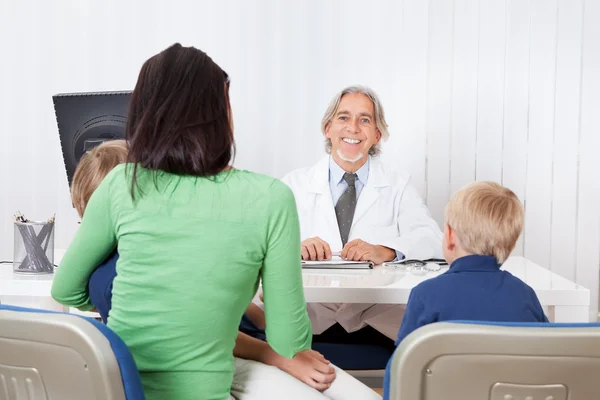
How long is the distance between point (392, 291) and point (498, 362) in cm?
80

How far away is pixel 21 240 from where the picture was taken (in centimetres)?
224

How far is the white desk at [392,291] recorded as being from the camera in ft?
6.36

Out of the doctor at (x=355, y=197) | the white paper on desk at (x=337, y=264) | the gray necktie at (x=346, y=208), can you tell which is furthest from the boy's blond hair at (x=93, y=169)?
the gray necktie at (x=346, y=208)

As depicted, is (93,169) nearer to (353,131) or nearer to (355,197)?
(355,197)

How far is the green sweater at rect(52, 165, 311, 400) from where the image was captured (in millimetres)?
1345

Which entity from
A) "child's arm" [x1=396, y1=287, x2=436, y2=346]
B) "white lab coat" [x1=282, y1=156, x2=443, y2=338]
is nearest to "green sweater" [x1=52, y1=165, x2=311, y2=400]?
"child's arm" [x1=396, y1=287, x2=436, y2=346]

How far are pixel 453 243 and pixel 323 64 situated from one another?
97.4 inches

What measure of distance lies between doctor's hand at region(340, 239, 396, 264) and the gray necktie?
22.4 inches

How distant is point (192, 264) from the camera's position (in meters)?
1.34

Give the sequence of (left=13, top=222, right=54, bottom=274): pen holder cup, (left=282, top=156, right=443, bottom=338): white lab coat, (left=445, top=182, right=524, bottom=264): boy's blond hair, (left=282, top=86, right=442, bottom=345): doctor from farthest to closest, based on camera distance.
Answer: (left=282, top=156, right=443, bottom=338): white lab coat → (left=282, top=86, right=442, bottom=345): doctor → (left=13, top=222, right=54, bottom=274): pen holder cup → (left=445, top=182, right=524, bottom=264): boy's blond hair

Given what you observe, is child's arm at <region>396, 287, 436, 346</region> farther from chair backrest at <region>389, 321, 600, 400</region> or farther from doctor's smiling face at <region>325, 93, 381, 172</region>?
doctor's smiling face at <region>325, 93, 381, 172</region>

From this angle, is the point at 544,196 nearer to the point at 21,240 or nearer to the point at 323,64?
the point at 323,64

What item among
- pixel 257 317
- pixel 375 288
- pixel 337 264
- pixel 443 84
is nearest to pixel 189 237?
pixel 257 317

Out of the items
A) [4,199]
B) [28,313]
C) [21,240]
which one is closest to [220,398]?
[28,313]
